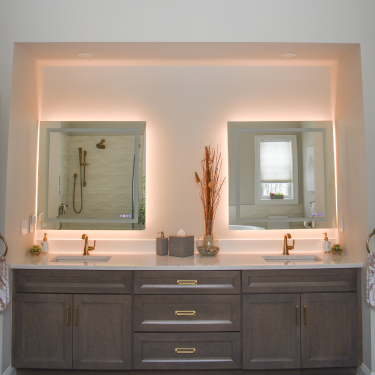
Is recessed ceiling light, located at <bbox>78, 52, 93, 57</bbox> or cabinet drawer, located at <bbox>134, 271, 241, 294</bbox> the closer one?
cabinet drawer, located at <bbox>134, 271, 241, 294</bbox>

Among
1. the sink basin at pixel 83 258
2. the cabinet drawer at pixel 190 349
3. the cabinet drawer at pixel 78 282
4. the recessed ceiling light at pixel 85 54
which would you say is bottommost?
the cabinet drawer at pixel 190 349

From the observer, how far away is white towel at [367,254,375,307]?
7.80 ft

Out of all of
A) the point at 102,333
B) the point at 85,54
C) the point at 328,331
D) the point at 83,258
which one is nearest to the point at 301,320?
the point at 328,331

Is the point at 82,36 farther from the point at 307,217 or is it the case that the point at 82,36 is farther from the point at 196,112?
the point at 307,217

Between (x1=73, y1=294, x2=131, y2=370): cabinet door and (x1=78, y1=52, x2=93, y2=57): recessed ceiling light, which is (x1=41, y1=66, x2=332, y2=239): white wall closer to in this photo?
(x1=78, y1=52, x2=93, y2=57): recessed ceiling light

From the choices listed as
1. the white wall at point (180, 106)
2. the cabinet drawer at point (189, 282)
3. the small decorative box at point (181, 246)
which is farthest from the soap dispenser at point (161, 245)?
the cabinet drawer at point (189, 282)

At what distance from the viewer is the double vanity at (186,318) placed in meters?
Result: 2.45

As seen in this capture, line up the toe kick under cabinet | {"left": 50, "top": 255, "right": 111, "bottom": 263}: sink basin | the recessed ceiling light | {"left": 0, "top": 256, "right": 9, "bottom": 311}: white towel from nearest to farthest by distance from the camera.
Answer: {"left": 0, "top": 256, "right": 9, "bottom": 311}: white towel → the toe kick under cabinet → the recessed ceiling light → {"left": 50, "top": 255, "right": 111, "bottom": 263}: sink basin

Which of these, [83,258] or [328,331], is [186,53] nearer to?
[83,258]

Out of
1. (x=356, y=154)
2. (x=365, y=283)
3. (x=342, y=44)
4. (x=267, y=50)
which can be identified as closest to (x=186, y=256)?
(x=365, y=283)

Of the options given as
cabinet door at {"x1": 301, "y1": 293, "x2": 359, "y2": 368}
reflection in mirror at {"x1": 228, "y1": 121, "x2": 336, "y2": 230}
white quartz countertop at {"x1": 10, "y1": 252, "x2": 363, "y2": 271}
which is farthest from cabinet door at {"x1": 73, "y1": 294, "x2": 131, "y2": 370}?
cabinet door at {"x1": 301, "y1": 293, "x2": 359, "y2": 368}

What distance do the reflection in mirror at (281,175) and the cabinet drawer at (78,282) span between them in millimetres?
1075

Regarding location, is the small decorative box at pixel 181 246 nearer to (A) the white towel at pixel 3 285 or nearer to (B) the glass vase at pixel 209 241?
(B) the glass vase at pixel 209 241

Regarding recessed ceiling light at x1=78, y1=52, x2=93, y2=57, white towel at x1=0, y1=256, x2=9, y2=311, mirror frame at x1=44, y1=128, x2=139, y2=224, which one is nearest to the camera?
white towel at x1=0, y1=256, x2=9, y2=311
